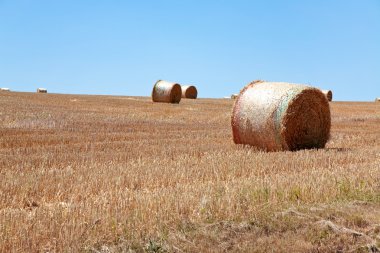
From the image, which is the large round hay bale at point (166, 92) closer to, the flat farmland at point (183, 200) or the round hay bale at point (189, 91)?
the round hay bale at point (189, 91)

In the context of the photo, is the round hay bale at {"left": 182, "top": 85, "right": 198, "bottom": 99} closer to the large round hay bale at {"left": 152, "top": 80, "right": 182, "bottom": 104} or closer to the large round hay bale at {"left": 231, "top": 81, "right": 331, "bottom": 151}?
the large round hay bale at {"left": 152, "top": 80, "right": 182, "bottom": 104}

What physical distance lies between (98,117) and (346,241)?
1501 cm

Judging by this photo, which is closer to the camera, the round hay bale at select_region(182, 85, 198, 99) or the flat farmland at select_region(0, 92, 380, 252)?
the flat farmland at select_region(0, 92, 380, 252)

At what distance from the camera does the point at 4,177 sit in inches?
273

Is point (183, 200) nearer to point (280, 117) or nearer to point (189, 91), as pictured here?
point (280, 117)

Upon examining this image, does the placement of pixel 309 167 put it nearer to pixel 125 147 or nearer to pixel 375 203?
pixel 375 203

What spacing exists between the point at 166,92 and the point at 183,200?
23838 mm

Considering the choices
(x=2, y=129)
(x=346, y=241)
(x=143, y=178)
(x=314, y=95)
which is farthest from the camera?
(x=2, y=129)

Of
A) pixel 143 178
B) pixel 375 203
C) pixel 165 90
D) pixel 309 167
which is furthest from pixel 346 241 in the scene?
pixel 165 90

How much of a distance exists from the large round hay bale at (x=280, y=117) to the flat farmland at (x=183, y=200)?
64 cm

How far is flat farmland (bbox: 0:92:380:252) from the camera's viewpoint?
164 inches

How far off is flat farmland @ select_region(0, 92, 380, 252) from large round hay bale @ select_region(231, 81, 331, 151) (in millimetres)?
641

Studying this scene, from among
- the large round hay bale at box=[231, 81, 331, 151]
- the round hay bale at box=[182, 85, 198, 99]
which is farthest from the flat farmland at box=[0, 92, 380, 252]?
the round hay bale at box=[182, 85, 198, 99]

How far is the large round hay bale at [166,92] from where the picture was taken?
28.7 meters
